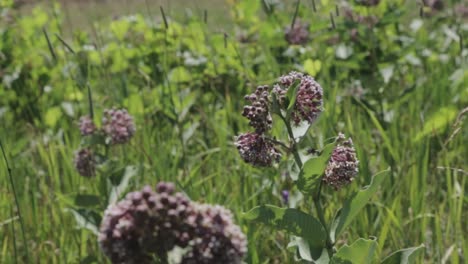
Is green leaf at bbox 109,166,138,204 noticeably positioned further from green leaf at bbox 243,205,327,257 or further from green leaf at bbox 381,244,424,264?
green leaf at bbox 381,244,424,264

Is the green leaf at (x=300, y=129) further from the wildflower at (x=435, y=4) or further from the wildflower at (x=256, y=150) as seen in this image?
the wildflower at (x=435, y=4)

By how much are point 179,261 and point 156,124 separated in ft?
7.73

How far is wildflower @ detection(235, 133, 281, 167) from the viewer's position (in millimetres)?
1436

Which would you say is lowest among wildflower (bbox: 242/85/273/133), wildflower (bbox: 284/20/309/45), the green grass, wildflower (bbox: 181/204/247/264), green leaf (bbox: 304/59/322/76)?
the green grass

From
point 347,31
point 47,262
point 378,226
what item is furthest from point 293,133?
point 347,31

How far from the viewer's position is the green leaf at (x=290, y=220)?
1474 mm

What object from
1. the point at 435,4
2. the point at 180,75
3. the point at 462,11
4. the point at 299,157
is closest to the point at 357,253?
the point at 299,157

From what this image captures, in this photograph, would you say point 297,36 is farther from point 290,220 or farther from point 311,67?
point 290,220

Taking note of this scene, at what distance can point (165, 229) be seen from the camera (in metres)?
1.07

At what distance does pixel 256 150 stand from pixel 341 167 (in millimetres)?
169

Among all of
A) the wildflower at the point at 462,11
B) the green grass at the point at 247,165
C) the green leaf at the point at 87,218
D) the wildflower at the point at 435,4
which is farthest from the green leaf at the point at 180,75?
the wildflower at the point at 462,11

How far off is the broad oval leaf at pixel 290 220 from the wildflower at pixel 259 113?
160 mm

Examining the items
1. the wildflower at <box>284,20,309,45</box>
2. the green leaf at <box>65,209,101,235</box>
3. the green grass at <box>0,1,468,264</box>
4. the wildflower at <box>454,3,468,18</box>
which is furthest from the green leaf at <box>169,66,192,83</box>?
the wildflower at <box>454,3,468,18</box>

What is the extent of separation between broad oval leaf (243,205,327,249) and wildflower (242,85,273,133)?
0.52ft
